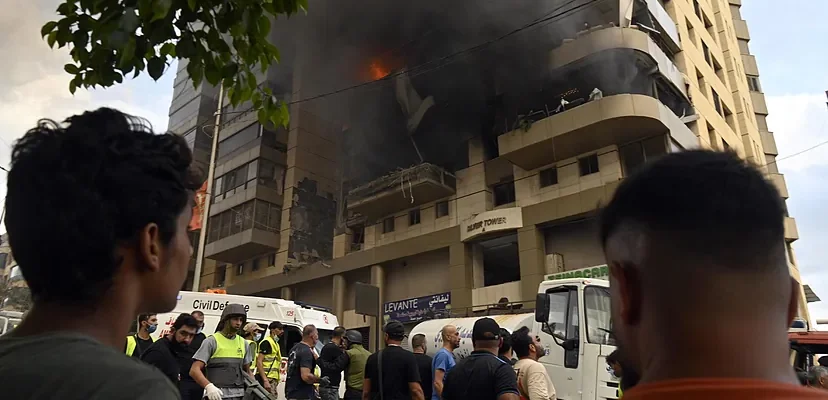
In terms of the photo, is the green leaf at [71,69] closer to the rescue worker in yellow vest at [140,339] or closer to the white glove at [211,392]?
the white glove at [211,392]

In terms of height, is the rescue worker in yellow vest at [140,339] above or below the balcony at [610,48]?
below

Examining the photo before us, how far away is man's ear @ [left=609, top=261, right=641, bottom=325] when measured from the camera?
864 mm

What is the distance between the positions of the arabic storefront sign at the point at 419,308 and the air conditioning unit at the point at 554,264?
376 centimetres

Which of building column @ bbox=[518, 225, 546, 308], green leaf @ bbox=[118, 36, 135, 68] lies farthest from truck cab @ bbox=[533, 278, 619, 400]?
building column @ bbox=[518, 225, 546, 308]

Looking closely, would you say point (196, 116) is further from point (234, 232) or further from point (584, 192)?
point (584, 192)

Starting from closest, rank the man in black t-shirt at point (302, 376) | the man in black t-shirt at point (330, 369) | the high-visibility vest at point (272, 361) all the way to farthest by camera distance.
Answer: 1. the man in black t-shirt at point (302, 376)
2. the man in black t-shirt at point (330, 369)
3. the high-visibility vest at point (272, 361)

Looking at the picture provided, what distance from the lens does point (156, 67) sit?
111 inches

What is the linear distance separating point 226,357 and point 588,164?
1426 cm

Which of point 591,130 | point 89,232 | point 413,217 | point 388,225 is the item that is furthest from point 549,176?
point 89,232

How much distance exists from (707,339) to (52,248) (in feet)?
3.65

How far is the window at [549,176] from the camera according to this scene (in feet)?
57.8

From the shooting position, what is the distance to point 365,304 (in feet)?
22.6

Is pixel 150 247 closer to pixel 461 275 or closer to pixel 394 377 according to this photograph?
pixel 394 377

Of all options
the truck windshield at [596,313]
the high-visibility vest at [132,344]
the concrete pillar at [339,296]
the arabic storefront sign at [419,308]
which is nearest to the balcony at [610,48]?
the arabic storefront sign at [419,308]
